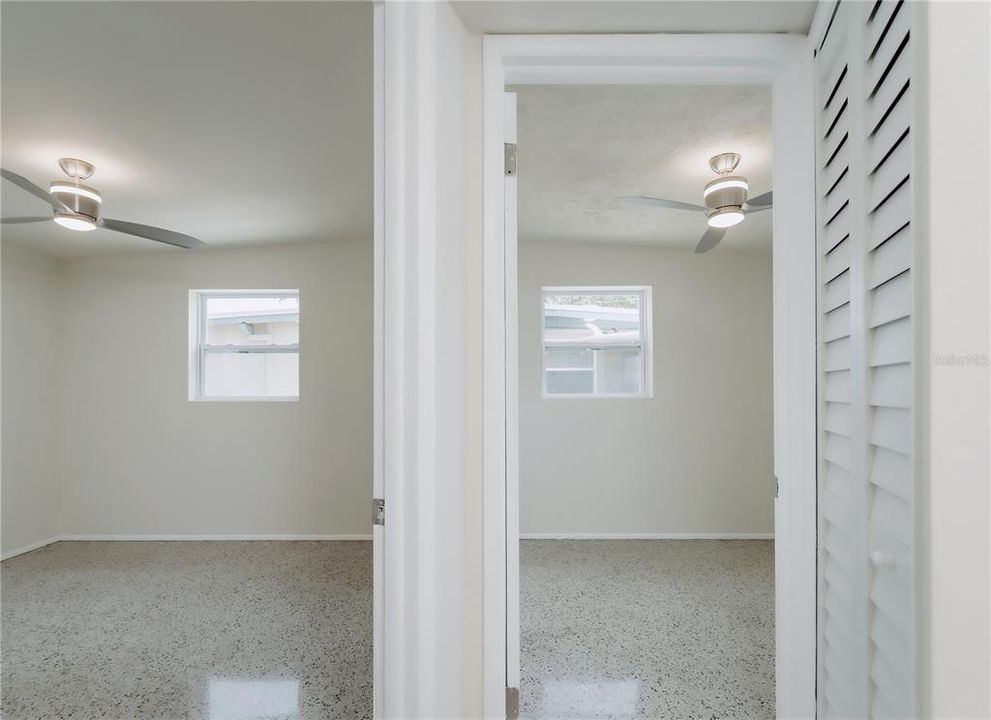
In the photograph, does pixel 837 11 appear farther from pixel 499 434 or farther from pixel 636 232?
pixel 636 232

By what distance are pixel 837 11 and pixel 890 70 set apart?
1.18 feet

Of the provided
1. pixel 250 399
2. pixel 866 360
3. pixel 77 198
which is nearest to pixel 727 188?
pixel 866 360

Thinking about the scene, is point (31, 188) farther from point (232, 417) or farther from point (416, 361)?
point (232, 417)

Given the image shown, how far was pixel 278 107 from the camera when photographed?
6.84 ft

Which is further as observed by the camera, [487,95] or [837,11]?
[487,95]

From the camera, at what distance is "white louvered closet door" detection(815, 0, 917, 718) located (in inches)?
32.6

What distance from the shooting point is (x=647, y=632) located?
8.17 feet

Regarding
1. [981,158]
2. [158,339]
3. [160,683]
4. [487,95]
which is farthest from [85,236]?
[981,158]

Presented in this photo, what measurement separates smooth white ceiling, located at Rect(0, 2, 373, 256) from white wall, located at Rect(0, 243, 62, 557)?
0.37 m

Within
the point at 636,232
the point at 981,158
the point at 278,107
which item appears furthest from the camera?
the point at 636,232

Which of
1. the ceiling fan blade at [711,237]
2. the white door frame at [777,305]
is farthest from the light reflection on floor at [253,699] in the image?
the ceiling fan blade at [711,237]

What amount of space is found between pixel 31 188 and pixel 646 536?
161 inches

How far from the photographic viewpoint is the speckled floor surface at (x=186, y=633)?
6.44 feet

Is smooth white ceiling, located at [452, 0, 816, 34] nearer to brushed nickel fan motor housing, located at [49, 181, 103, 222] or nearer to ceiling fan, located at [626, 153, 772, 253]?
ceiling fan, located at [626, 153, 772, 253]
